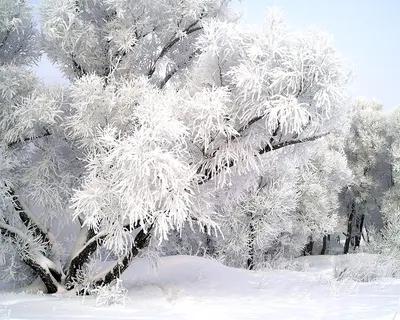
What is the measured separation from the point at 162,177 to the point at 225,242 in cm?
992

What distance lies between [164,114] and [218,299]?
9.77 feet

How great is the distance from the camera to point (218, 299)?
6602mm

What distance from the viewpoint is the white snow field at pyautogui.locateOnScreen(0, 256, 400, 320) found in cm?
518

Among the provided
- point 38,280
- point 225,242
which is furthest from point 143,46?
point 225,242

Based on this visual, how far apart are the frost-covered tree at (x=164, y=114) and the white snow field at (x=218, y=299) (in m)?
0.98

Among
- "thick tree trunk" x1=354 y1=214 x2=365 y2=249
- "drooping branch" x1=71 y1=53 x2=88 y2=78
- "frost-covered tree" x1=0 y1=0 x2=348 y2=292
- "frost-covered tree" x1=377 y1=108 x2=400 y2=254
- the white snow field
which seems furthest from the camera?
"thick tree trunk" x1=354 y1=214 x2=365 y2=249

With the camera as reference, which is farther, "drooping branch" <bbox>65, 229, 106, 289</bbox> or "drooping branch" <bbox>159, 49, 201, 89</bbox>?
"drooping branch" <bbox>159, 49, 201, 89</bbox>

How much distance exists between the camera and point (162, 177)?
578 cm

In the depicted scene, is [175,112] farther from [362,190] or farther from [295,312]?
[362,190]

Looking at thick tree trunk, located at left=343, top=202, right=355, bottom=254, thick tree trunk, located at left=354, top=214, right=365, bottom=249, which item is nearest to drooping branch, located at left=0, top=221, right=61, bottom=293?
thick tree trunk, located at left=343, top=202, right=355, bottom=254

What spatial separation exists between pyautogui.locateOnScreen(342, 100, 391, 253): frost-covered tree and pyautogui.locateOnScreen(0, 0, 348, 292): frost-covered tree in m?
16.8

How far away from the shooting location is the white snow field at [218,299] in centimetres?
518

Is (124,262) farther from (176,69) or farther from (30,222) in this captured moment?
(176,69)

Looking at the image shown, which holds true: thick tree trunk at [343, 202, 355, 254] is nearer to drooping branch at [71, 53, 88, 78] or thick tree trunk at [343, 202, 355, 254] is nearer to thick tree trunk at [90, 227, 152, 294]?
thick tree trunk at [90, 227, 152, 294]
